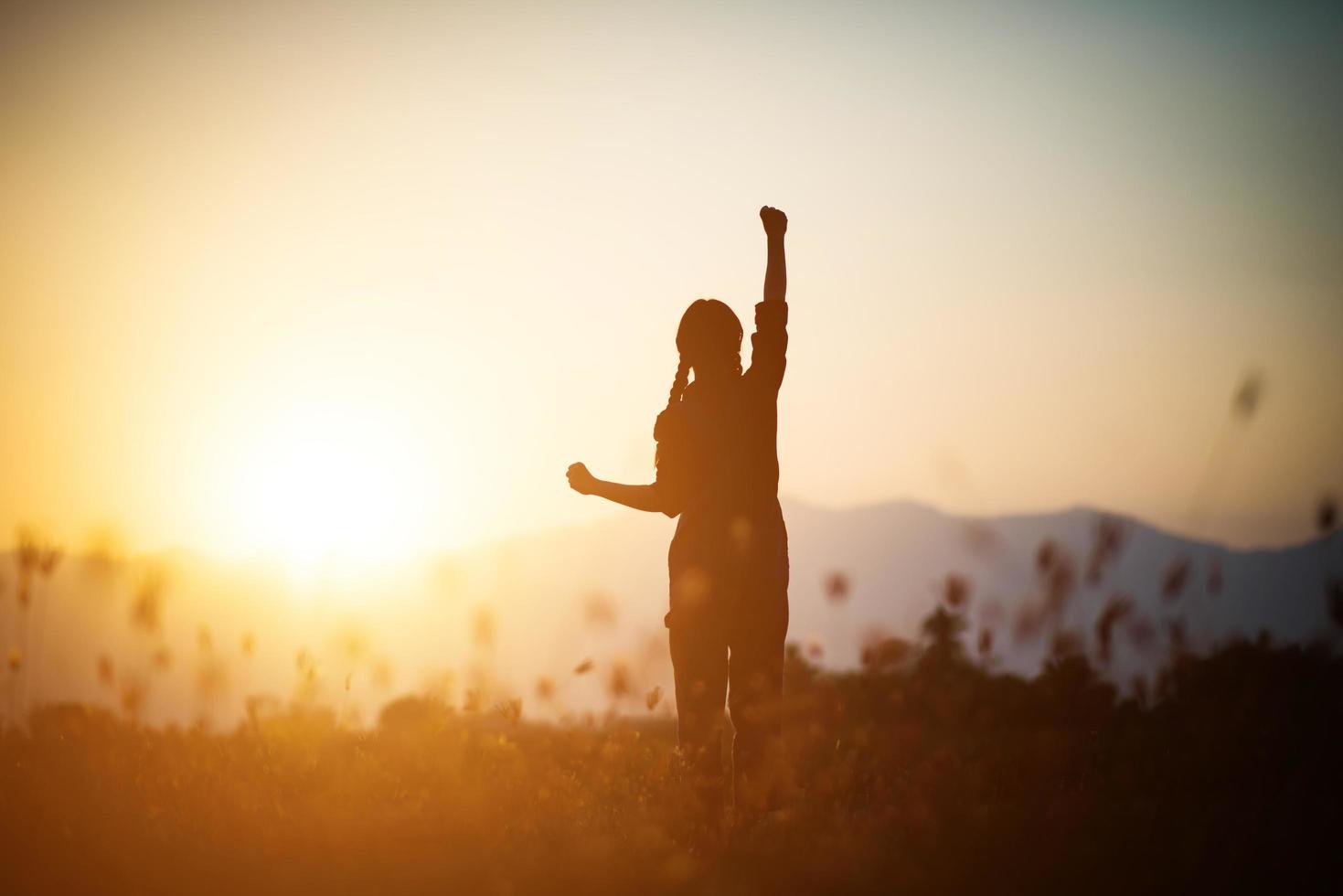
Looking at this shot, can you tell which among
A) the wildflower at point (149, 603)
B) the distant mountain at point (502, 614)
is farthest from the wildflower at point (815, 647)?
the wildflower at point (149, 603)

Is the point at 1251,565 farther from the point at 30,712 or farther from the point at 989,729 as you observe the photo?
the point at 30,712

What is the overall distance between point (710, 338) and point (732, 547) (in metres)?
1.09

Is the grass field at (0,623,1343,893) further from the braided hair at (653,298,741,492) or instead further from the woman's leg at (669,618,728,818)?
the braided hair at (653,298,741,492)

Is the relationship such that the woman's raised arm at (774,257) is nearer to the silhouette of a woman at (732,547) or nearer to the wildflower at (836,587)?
the silhouette of a woman at (732,547)

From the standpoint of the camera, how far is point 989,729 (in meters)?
8.54

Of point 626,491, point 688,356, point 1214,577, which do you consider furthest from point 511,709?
point 1214,577

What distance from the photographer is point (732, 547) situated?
18.5 feet

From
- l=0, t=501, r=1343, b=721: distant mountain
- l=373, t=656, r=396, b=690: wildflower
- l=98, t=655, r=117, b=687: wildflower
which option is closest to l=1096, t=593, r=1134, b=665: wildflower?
l=0, t=501, r=1343, b=721: distant mountain

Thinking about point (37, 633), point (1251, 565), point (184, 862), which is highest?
point (1251, 565)

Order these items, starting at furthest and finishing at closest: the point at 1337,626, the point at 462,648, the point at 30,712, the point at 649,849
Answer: the point at 462,648, the point at 30,712, the point at 1337,626, the point at 649,849

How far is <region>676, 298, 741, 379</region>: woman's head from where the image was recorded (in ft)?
18.7

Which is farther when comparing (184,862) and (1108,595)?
(1108,595)

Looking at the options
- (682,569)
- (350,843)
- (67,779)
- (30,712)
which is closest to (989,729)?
(682,569)

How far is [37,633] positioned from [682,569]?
533cm
